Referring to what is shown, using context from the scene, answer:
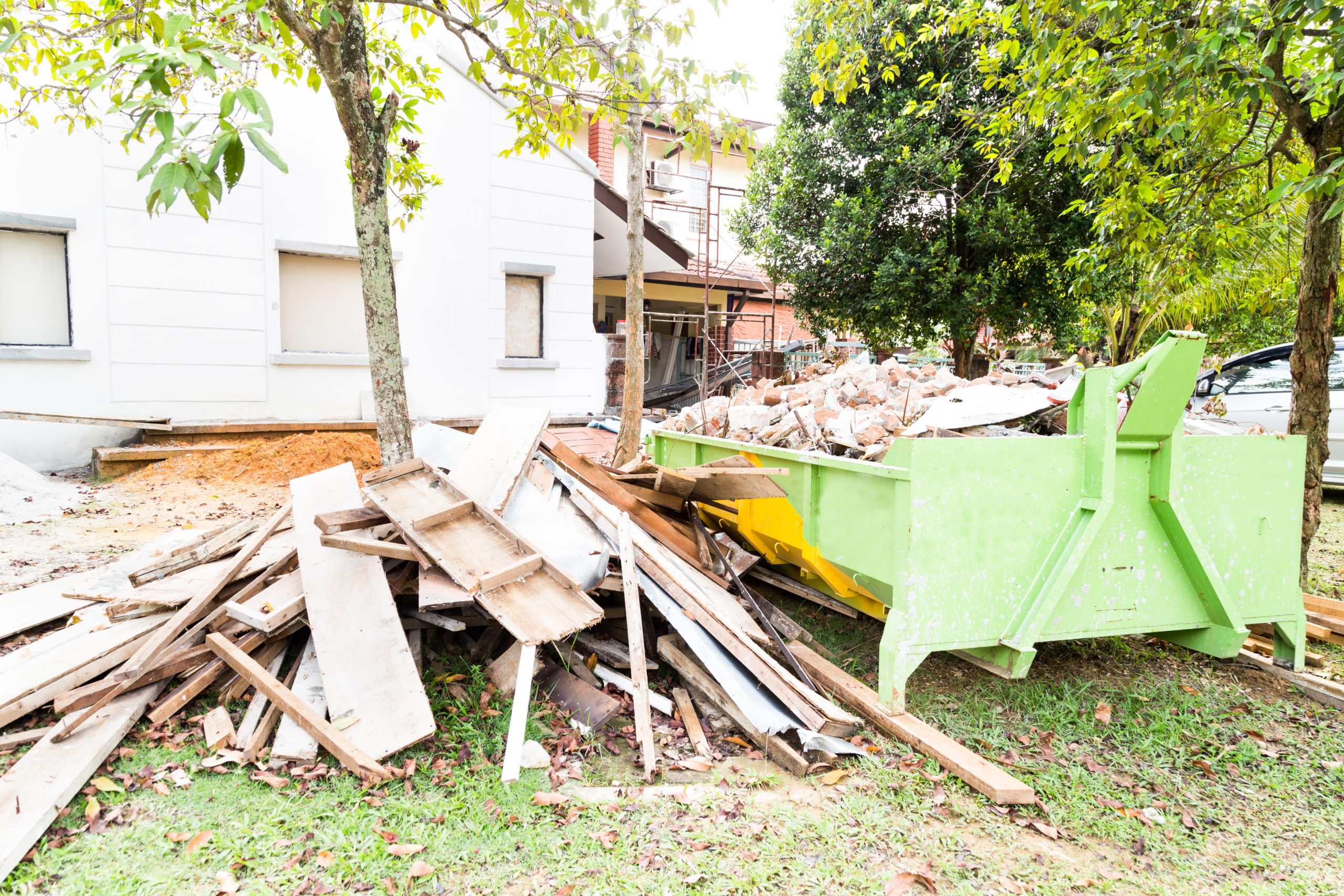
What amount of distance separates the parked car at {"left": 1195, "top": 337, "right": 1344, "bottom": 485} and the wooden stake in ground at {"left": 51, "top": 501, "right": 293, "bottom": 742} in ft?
30.2

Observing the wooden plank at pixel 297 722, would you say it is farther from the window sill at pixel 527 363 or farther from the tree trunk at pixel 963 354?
the tree trunk at pixel 963 354

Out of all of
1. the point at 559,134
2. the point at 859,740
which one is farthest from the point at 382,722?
the point at 559,134

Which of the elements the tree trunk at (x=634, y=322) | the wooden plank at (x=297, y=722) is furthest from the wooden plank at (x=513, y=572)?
the tree trunk at (x=634, y=322)

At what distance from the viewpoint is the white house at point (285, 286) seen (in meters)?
8.38

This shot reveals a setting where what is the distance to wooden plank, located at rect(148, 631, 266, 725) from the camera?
3.23 metres

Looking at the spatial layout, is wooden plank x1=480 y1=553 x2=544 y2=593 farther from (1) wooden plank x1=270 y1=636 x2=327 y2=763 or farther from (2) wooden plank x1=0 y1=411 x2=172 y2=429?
(2) wooden plank x1=0 y1=411 x2=172 y2=429

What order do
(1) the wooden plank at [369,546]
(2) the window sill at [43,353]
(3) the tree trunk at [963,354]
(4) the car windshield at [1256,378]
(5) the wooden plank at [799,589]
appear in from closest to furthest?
1. (1) the wooden plank at [369,546]
2. (5) the wooden plank at [799,589]
3. (2) the window sill at [43,353]
4. (4) the car windshield at [1256,378]
5. (3) the tree trunk at [963,354]

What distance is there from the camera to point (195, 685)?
3.38 meters

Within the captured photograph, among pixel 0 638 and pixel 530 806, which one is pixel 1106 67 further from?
pixel 0 638

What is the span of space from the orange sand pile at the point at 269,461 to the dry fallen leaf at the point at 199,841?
637 centimetres

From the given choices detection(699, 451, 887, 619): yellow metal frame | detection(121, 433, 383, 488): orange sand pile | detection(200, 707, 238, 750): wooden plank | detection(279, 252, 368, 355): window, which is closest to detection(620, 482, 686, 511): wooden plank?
detection(699, 451, 887, 619): yellow metal frame

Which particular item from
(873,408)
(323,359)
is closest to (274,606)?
(873,408)

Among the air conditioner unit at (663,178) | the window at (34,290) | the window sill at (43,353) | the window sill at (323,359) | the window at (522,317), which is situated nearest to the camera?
the window sill at (43,353)

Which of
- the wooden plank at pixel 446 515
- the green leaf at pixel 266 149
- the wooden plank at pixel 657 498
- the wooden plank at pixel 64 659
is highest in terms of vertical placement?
the green leaf at pixel 266 149
